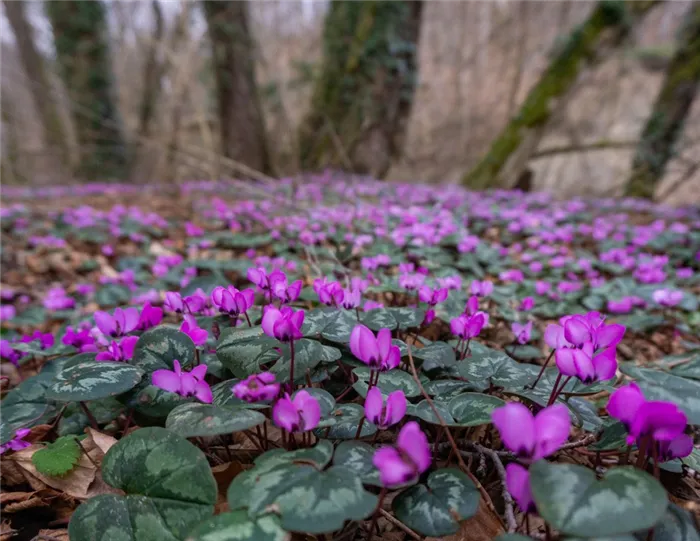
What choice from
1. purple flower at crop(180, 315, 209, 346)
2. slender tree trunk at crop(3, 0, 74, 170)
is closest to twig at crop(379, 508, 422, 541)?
purple flower at crop(180, 315, 209, 346)

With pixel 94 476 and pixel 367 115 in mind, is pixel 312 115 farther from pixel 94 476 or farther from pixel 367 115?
pixel 94 476

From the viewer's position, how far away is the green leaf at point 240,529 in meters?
0.63

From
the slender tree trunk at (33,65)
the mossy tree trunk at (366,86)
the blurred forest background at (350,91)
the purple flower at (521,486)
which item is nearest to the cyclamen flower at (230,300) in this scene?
the purple flower at (521,486)

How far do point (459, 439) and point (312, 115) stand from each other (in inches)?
305

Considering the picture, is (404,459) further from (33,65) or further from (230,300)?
(33,65)

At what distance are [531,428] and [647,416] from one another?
0.18 m

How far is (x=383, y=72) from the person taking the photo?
7355mm

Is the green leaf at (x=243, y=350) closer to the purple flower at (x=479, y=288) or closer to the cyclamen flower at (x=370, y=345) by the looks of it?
the cyclamen flower at (x=370, y=345)

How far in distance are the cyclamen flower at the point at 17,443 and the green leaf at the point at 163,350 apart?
0.29 metres

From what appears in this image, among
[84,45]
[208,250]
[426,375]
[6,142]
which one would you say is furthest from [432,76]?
[426,375]

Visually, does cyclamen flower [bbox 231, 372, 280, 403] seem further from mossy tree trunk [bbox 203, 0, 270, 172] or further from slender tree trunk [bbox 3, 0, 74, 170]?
slender tree trunk [bbox 3, 0, 74, 170]

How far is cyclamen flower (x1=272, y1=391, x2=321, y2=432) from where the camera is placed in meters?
0.73

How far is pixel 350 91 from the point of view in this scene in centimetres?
750

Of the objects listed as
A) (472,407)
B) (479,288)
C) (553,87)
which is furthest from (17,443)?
(553,87)
